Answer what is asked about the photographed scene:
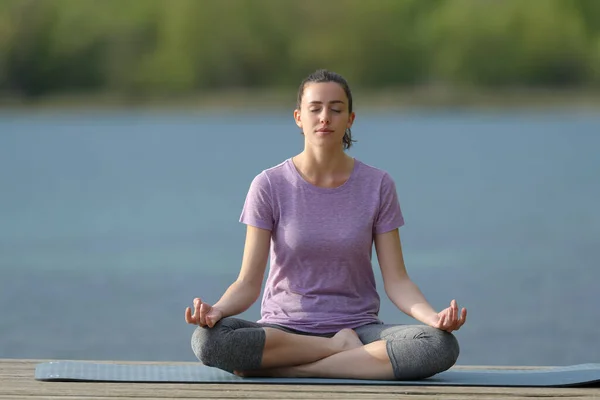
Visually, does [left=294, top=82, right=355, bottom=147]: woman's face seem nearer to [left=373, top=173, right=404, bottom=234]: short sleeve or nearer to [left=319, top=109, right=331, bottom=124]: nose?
[left=319, top=109, right=331, bottom=124]: nose

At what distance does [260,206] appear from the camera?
3779mm

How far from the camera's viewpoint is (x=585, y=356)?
22.5 feet

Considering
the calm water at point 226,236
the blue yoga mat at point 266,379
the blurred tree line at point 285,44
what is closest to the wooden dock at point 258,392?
the blue yoga mat at point 266,379

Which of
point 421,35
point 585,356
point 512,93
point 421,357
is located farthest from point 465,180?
point 421,35

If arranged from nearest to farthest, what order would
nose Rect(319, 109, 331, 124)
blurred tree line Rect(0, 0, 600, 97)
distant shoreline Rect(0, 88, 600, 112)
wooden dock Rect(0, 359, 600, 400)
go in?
wooden dock Rect(0, 359, 600, 400)
nose Rect(319, 109, 331, 124)
distant shoreline Rect(0, 88, 600, 112)
blurred tree line Rect(0, 0, 600, 97)

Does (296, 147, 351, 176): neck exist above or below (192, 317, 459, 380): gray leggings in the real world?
above

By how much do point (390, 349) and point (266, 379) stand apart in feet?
1.26

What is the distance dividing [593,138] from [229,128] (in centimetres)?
1278

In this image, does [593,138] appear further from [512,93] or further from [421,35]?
[421,35]

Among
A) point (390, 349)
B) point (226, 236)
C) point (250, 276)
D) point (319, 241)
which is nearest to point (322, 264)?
point (319, 241)

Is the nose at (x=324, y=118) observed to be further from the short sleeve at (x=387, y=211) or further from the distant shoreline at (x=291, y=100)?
the distant shoreline at (x=291, y=100)

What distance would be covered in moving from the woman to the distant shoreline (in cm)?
3641

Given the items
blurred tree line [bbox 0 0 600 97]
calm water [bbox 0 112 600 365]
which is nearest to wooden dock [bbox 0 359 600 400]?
calm water [bbox 0 112 600 365]

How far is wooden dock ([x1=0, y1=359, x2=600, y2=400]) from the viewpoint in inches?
135
